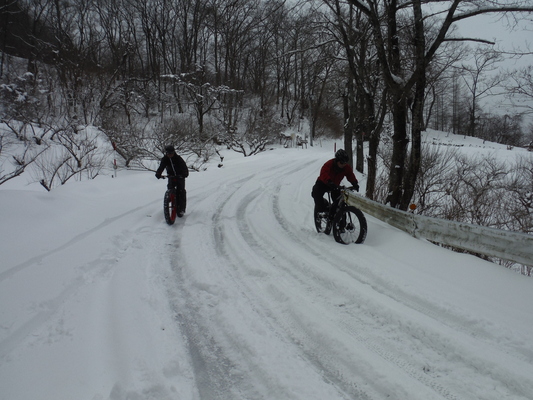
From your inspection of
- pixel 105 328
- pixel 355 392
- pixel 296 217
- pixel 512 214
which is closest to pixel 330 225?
pixel 296 217

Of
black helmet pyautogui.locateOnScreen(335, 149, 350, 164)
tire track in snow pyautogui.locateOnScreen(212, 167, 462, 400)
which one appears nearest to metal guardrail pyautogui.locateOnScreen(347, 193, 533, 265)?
black helmet pyautogui.locateOnScreen(335, 149, 350, 164)

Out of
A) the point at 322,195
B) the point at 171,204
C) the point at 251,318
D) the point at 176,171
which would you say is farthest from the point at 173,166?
the point at 251,318

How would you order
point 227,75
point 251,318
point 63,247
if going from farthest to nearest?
point 227,75 < point 63,247 < point 251,318

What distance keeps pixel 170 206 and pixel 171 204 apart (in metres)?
0.05

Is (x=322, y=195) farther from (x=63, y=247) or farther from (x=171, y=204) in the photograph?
(x=63, y=247)

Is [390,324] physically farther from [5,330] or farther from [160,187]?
[160,187]

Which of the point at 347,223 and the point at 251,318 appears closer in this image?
the point at 251,318

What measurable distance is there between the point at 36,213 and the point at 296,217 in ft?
18.3

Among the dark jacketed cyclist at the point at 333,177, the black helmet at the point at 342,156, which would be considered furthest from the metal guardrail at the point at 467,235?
the black helmet at the point at 342,156

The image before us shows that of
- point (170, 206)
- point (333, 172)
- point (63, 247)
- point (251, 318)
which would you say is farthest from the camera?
point (170, 206)

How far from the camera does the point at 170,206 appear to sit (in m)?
6.96

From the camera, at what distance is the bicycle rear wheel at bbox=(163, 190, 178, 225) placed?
6752mm

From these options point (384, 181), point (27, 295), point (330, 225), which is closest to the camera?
point (27, 295)

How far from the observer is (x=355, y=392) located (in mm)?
2416
